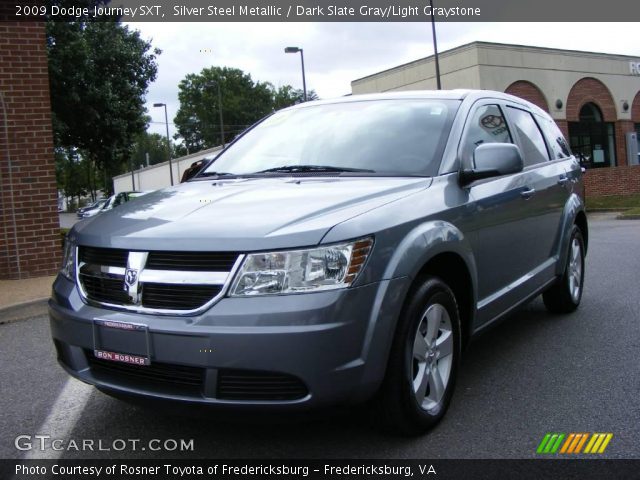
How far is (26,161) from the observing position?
856cm

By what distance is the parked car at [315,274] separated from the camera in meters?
2.57

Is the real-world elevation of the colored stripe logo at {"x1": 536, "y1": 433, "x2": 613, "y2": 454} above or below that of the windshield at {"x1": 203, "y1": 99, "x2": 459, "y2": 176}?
below

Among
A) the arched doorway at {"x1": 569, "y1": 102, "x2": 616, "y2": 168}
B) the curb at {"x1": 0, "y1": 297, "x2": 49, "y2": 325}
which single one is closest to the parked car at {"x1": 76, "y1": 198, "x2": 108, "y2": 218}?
the arched doorway at {"x1": 569, "y1": 102, "x2": 616, "y2": 168}

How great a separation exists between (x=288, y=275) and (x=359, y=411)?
784 mm

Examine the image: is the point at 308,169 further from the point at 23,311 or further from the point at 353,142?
the point at 23,311

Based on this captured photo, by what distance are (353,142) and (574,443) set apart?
2020mm

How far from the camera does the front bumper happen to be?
8.27 ft

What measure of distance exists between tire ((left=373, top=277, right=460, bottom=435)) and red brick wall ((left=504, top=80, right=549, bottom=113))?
26.3 meters

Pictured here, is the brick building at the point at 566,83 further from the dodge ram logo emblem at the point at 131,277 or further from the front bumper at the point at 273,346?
the dodge ram logo emblem at the point at 131,277

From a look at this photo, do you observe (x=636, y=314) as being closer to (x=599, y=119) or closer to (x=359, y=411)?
(x=359, y=411)

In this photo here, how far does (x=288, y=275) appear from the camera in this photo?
102 inches

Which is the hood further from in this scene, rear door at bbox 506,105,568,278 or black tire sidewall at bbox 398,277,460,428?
rear door at bbox 506,105,568,278

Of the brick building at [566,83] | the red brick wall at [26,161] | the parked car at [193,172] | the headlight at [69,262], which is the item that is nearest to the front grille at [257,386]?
the headlight at [69,262]

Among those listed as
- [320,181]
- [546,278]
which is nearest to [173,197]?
[320,181]
